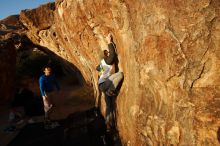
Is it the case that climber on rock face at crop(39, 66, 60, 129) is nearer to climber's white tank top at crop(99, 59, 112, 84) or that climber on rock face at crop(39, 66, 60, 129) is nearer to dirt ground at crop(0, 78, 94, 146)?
dirt ground at crop(0, 78, 94, 146)

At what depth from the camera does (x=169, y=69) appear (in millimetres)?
4688

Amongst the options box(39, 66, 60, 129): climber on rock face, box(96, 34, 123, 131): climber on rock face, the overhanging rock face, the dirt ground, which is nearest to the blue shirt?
box(39, 66, 60, 129): climber on rock face

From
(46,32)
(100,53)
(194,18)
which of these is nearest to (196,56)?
(194,18)

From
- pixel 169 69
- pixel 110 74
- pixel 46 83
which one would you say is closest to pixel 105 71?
pixel 110 74

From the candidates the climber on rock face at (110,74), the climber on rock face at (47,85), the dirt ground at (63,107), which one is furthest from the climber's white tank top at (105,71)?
the dirt ground at (63,107)

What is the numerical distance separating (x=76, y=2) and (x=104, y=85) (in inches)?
107

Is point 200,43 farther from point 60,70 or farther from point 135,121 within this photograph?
point 60,70

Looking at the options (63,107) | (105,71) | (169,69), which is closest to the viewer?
(169,69)

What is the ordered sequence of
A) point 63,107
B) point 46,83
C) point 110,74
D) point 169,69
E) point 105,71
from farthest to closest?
point 63,107 → point 46,83 → point 105,71 → point 110,74 → point 169,69

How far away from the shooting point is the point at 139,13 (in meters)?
5.18

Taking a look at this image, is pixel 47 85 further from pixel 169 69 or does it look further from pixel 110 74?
pixel 169 69

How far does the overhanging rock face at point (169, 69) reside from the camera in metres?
4.27

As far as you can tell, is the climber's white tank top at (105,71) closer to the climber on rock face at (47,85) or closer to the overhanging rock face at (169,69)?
the overhanging rock face at (169,69)

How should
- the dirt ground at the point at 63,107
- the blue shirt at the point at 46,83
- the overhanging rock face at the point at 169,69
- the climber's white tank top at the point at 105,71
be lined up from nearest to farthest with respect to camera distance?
the overhanging rock face at the point at 169,69
the climber's white tank top at the point at 105,71
the blue shirt at the point at 46,83
the dirt ground at the point at 63,107
